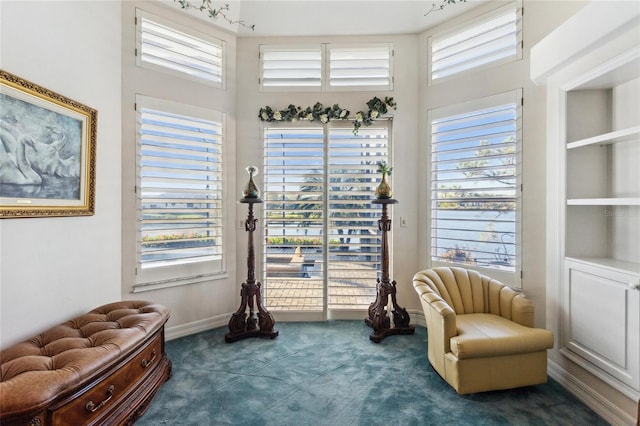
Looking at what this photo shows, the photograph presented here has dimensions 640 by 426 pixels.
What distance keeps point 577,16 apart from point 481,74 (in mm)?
989

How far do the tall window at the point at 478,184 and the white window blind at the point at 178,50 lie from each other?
2.55 metres

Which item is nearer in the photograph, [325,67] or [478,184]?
[478,184]

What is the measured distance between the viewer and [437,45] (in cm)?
312

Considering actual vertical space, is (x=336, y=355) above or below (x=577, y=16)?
below

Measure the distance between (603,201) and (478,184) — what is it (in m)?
1.02

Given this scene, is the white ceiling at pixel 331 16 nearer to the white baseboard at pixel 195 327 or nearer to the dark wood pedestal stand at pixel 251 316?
the dark wood pedestal stand at pixel 251 316

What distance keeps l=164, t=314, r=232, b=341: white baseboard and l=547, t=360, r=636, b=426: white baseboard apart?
10.3 feet

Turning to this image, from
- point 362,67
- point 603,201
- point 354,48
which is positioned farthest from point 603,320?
point 354,48

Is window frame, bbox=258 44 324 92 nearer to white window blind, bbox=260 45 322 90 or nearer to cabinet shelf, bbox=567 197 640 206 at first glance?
white window blind, bbox=260 45 322 90

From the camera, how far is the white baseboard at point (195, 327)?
2879mm

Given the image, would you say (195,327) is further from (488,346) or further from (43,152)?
(488,346)

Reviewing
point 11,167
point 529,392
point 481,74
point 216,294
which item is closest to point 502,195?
point 481,74

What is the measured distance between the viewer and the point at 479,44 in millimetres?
2814

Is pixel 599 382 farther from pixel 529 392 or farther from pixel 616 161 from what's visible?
pixel 616 161
